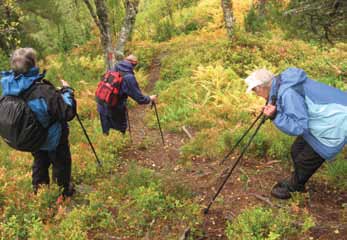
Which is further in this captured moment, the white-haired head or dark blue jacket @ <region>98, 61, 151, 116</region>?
dark blue jacket @ <region>98, 61, 151, 116</region>

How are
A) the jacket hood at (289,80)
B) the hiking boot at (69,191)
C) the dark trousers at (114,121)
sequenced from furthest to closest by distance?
the dark trousers at (114,121)
the hiking boot at (69,191)
the jacket hood at (289,80)

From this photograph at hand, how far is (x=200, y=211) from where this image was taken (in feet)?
16.6

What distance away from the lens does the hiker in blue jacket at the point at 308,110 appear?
445cm

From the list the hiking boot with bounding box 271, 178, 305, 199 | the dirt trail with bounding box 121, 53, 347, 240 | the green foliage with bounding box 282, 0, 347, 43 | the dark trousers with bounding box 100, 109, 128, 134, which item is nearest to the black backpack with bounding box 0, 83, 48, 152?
the dirt trail with bounding box 121, 53, 347, 240

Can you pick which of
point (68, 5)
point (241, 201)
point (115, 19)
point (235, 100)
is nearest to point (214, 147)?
point (241, 201)

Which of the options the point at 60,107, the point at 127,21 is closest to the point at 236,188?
the point at 60,107

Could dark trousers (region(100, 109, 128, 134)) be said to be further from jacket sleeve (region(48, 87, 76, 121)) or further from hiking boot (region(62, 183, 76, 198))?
jacket sleeve (region(48, 87, 76, 121))

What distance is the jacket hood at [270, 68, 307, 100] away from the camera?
4582 mm

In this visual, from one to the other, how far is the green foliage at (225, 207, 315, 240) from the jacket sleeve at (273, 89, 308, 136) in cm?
102

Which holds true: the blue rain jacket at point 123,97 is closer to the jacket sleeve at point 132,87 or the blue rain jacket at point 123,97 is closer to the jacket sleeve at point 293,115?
the jacket sleeve at point 132,87

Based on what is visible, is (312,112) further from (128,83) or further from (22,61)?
(128,83)

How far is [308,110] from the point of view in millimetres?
4598

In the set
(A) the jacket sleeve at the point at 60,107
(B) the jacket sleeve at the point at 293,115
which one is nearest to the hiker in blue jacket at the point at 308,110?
(B) the jacket sleeve at the point at 293,115

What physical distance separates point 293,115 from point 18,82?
3446 mm
